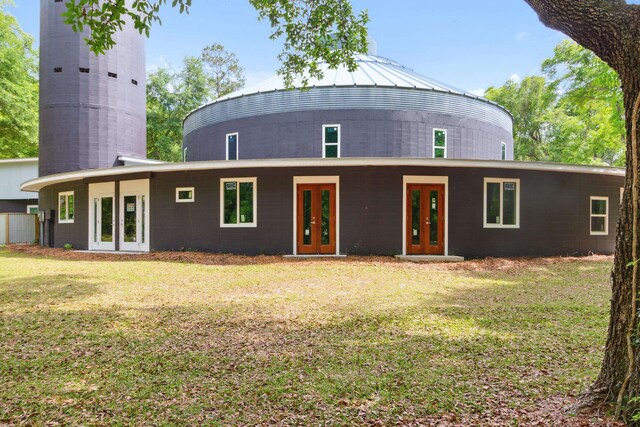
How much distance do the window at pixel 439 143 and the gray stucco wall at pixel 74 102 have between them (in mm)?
14185

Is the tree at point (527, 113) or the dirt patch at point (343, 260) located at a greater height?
the tree at point (527, 113)

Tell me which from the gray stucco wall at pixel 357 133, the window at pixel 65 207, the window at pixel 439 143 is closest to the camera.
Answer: the window at pixel 65 207

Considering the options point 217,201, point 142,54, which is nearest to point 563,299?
point 217,201

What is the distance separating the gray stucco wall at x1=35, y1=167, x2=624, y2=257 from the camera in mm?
12273

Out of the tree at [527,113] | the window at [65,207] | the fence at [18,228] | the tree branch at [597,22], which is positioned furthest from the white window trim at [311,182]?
the tree at [527,113]

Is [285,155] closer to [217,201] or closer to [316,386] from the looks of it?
[217,201]

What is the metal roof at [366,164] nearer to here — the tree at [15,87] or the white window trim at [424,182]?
the white window trim at [424,182]

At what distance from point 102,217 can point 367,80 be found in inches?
476

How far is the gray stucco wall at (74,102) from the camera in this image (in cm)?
1780

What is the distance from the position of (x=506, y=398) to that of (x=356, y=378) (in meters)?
1.10

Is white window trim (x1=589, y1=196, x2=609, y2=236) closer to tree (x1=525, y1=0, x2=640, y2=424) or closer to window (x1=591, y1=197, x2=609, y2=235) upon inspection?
window (x1=591, y1=197, x2=609, y2=235)

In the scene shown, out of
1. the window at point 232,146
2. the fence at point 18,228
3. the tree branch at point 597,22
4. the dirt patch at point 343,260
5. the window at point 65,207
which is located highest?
the window at point 232,146

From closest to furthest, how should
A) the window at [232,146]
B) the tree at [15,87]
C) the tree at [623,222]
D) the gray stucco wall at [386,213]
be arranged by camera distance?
1. the tree at [623,222]
2. the gray stucco wall at [386,213]
3. the window at [232,146]
4. the tree at [15,87]

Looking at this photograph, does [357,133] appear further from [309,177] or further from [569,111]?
[569,111]
